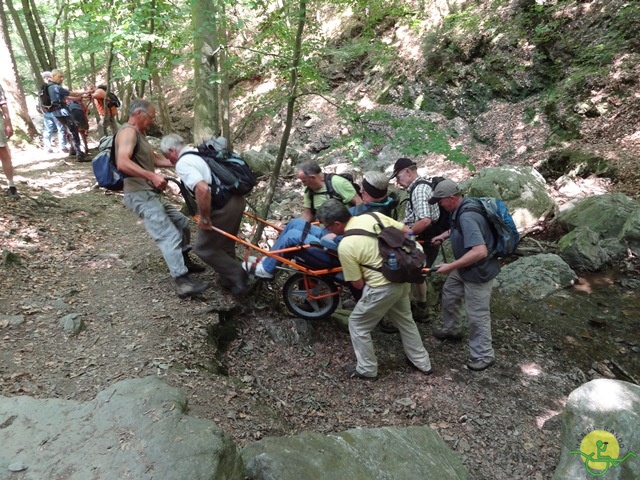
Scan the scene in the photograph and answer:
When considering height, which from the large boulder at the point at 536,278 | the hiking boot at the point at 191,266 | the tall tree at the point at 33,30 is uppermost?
the tall tree at the point at 33,30

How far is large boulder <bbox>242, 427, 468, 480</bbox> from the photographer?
102 inches

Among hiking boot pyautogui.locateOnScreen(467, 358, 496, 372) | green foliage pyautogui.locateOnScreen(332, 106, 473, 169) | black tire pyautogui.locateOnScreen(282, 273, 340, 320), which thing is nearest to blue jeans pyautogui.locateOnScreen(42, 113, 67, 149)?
green foliage pyautogui.locateOnScreen(332, 106, 473, 169)

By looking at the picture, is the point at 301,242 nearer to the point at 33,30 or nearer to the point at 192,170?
the point at 192,170

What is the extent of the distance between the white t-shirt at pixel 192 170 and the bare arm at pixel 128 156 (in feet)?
1.35

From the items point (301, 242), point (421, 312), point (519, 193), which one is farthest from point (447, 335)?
point (519, 193)

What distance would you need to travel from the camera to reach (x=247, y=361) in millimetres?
4762

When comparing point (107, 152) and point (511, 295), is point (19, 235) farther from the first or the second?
point (511, 295)

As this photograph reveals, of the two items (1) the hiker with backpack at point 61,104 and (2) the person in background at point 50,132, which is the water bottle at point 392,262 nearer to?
(1) the hiker with backpack at point 61,104

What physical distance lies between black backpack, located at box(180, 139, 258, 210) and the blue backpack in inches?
99.0

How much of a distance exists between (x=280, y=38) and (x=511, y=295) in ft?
18.8

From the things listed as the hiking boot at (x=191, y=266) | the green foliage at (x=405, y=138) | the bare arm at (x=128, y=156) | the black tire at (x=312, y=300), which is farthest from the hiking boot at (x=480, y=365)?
the bare arm at (x=128, y=156)

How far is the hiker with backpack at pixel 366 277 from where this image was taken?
425cm

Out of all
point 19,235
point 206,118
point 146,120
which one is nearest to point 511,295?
point 206,118

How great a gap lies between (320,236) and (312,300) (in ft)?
3.32
